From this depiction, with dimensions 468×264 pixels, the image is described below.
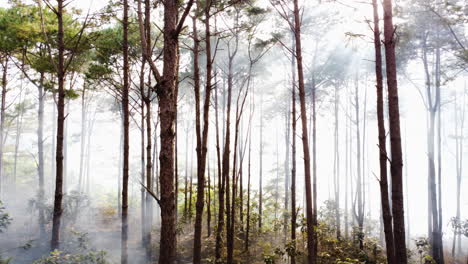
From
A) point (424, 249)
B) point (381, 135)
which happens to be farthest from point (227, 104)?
point (424, 249)

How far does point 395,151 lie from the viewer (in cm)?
438

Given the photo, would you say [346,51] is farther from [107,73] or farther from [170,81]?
[170,81]

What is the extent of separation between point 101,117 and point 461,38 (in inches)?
1298

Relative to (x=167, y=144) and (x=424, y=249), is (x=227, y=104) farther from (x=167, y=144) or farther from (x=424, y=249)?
(x=424, y=249)

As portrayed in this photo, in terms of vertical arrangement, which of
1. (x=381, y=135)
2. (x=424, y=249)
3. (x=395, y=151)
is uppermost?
(x=381, y=135)

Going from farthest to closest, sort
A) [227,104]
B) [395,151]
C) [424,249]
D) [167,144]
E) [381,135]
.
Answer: [424,249], [227,104], [381,135], [395,151], [167,144]

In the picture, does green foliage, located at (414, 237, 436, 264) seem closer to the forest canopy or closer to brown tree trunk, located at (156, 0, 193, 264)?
the forest canopy

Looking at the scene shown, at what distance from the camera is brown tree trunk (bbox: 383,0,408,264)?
4.25 m

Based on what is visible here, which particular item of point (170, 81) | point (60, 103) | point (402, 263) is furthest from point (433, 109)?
point (60, 103)

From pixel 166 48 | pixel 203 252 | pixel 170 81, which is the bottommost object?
pixel 203 252

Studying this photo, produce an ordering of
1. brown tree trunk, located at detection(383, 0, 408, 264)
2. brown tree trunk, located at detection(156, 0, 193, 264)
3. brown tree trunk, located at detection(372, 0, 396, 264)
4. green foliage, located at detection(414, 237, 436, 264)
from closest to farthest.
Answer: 1. brown tree trunk, located at detection(156, 0, 193, 264)
2. brown tree trunk, located at detection(383, 0, 408, 264)
3. brown tree trunk, located at detection(372, 0, 396, 264)
4. green foliage, located at detection(414, 237, 436, 264)

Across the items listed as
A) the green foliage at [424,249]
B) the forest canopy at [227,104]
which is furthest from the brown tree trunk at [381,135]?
the green foliage at [424,249]

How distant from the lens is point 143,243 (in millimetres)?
12469

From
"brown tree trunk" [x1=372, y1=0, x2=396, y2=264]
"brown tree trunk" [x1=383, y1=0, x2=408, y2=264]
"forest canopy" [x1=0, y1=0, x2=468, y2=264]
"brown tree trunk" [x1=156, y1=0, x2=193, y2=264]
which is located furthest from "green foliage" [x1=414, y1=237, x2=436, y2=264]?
"brown tree trunk" [x1=156, y1=0, x2=193, y2=264]
